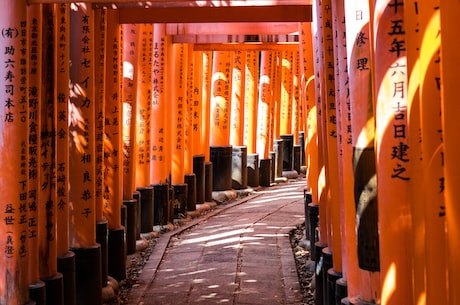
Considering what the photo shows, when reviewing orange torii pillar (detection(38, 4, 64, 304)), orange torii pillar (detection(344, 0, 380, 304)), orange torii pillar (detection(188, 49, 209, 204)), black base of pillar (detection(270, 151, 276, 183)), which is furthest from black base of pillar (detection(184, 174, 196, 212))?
orange torii pillar (detection(344, 0, 380, 304))

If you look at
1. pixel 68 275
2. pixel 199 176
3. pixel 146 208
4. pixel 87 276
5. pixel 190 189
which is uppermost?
pixel 199 176

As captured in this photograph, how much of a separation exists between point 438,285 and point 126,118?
290 inches

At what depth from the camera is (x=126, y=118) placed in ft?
33.3

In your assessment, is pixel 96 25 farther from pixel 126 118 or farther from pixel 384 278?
pixel 384 278

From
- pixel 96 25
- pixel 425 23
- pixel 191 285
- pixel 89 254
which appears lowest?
pixel 191 285

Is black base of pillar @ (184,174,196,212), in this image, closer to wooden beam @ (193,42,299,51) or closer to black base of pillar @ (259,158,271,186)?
wooden beam @ (193,42,299,51)

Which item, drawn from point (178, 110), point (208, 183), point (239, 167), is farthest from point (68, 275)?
point (239, 167)

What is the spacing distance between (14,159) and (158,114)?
250 inches

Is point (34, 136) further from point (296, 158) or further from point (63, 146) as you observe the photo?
point (296, 158)

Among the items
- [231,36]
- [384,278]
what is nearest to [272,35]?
[231,36]

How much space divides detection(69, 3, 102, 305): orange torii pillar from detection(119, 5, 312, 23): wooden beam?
1.33 metres

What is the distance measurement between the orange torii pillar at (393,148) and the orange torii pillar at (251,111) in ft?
42.9

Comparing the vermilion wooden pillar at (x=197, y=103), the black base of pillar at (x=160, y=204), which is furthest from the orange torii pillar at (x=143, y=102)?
the vermilion wooden pillar at (x=197, y=103)

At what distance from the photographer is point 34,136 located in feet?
20.6
